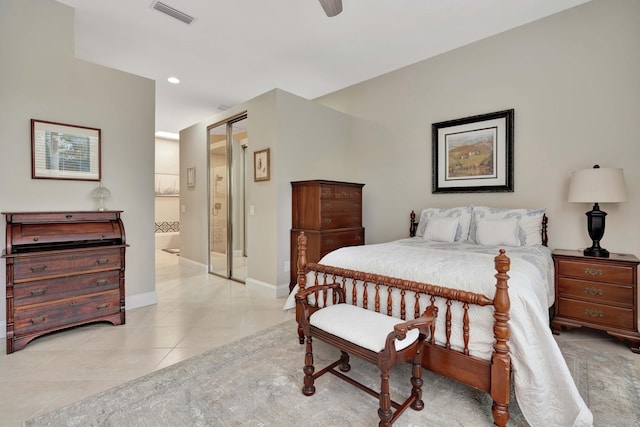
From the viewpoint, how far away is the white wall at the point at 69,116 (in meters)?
2.62

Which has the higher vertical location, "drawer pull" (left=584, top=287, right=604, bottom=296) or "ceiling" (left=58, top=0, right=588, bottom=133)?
"ceiling" (left=58, top=0, right=588, bottom=133)

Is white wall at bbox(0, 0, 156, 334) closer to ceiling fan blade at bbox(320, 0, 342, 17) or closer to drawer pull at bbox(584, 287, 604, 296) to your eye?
ceiling fan blade at bbox(320, 0, 342, 17)

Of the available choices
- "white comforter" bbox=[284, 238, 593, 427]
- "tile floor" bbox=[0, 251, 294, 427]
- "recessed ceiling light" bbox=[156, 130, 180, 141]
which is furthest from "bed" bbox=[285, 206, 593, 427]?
"recessed ceiling light" bbox=[156, 130, 180, 141]

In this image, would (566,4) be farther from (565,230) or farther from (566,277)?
(566,277)

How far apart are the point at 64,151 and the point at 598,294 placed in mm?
4945

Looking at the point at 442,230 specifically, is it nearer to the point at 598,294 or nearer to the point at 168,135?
the point at 598,294

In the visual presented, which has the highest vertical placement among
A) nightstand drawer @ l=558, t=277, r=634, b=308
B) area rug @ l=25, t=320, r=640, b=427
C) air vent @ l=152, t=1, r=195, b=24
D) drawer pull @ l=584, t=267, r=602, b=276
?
air vent @ l=152, t=1, r=195, b=24

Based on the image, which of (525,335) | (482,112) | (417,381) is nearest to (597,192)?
(482,112)

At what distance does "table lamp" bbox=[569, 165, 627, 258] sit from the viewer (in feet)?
8.41

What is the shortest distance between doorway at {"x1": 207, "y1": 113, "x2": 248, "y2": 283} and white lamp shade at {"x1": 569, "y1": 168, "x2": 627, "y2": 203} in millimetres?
4145

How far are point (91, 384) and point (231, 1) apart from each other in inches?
129

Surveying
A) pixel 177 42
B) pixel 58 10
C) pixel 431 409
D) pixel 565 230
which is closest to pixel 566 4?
pixel 565 230

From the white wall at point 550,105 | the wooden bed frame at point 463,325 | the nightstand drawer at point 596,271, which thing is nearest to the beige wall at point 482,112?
the white wall at point 550,105

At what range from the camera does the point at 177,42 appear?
3508 mm
